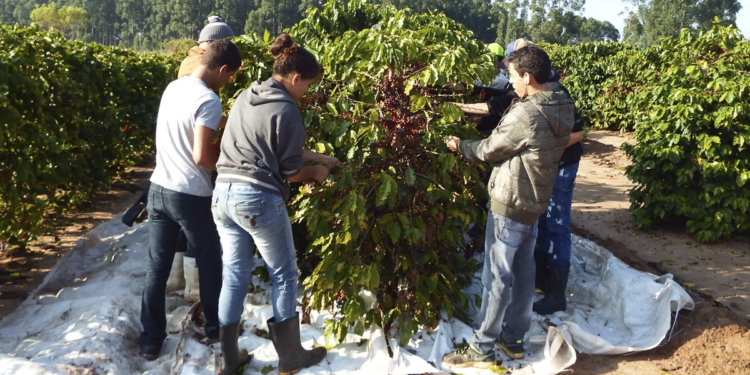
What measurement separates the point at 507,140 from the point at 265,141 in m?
1.21

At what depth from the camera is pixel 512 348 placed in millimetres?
3158

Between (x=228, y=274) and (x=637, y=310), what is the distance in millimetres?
2675

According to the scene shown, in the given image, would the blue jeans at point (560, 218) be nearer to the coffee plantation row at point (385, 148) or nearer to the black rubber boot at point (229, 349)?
the coffee plantation row at point (385, 148)

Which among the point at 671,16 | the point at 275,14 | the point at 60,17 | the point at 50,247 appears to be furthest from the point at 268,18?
the point at 50,247

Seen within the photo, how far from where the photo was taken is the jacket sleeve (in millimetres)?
2787

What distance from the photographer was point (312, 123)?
328 cm

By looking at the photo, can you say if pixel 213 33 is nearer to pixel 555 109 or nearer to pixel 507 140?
pixel 507 140

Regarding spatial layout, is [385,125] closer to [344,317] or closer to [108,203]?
[344,317]

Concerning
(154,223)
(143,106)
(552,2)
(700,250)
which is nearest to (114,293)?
(154,223)

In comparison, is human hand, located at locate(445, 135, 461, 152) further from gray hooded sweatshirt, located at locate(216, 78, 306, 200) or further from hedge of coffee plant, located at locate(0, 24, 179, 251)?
hedge of coffee plant, located at locate(0, 24, 179, 251)

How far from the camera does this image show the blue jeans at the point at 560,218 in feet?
12.3

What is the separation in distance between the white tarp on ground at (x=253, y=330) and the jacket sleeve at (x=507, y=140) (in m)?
1.06

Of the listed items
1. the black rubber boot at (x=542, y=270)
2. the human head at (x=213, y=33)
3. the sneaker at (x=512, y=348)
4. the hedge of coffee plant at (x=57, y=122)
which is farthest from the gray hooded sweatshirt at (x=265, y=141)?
the black rubber boot at (x=542, y=270)

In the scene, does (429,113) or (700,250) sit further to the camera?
(700,250)
